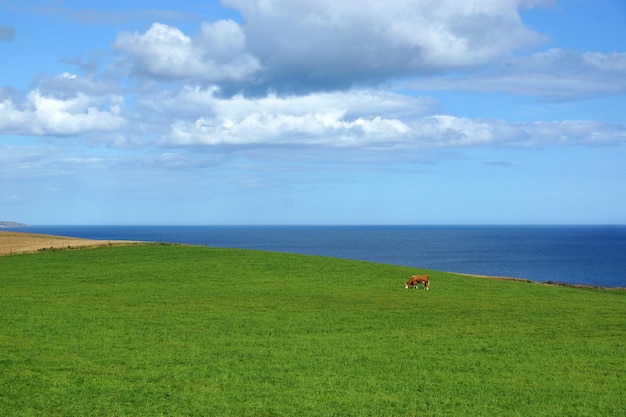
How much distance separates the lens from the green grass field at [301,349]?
1481 centimetres

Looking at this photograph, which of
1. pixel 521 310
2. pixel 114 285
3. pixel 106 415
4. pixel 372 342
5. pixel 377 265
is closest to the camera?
pixel 106 415

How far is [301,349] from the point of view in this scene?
2020cm

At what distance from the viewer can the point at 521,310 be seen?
30.5m

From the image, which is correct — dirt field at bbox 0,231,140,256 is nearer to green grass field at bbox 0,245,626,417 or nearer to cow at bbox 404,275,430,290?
green grass field at bbox 0,245,626,417

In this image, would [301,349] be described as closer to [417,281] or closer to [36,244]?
[417,281]

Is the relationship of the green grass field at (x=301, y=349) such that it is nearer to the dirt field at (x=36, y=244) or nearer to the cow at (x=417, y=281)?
the cow at (x=417, y=281)

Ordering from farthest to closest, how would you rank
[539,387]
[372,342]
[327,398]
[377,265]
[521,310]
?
[377,265]
[521,310]
[372,342]
[539,387]
[327,398]

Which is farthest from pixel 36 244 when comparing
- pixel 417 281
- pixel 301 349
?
pixel 301 349

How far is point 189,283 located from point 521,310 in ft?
63.3

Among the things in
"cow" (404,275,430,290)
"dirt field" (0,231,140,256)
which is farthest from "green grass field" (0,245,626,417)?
"dirt field" (0,231,140,256)

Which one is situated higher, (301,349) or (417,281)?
(417,281)

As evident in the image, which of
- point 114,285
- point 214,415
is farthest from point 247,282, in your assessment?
point 214,415

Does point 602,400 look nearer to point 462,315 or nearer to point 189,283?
point 462,315

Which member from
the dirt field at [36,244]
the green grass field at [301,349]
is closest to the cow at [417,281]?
the green grass field at [301,349]
